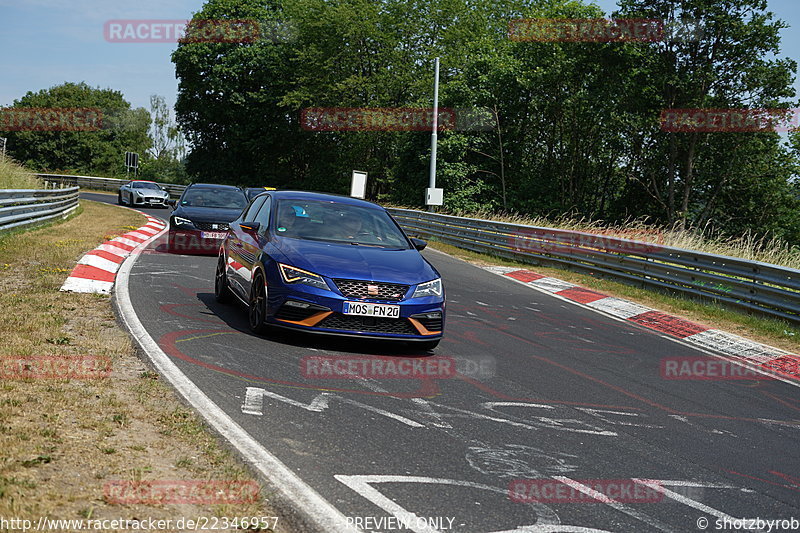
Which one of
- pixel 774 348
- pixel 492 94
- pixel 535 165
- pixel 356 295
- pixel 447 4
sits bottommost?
pixel 774 348

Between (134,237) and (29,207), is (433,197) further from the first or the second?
(29,207)

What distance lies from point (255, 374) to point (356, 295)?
145 cm

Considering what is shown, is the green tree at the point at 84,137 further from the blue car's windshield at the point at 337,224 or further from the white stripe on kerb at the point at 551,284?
the blue car's windshield at the point at 337,224

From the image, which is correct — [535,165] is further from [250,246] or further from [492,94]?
[250,246]

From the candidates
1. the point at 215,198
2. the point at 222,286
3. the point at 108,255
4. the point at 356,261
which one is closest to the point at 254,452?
the point at 356,261

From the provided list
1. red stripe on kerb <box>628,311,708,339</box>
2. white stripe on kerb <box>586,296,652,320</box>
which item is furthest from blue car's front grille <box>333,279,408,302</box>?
white stripe on kerb <box>586,296,652,320</box>

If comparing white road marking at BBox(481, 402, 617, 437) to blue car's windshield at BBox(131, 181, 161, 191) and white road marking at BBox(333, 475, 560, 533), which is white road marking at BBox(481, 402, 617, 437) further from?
blue car's windshield at BBox(131, 181, 161, 191)

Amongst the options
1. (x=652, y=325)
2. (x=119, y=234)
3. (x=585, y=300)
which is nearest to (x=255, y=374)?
(x=652, y=325)

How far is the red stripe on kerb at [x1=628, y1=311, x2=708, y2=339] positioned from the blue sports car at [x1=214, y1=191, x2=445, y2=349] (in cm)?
511

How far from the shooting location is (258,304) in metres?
8.26

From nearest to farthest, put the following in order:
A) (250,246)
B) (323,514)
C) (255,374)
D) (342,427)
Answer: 1. (323,514)
2. (342,427)
3. (255,374)
4. (250,246)

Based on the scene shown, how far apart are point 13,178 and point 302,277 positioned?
2066cm

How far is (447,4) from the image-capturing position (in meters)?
53.6

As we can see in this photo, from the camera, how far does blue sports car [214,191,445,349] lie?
7664mm
